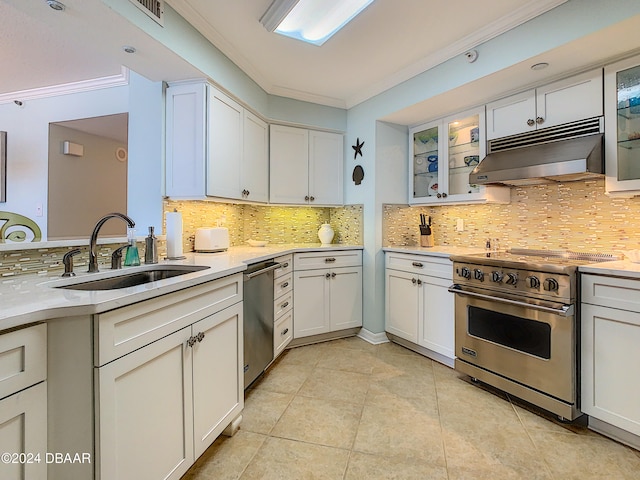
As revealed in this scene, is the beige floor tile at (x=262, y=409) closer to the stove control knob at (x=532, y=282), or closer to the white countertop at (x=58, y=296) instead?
the white countertop at (x=58, y=296)

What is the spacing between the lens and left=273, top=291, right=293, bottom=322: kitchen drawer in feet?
8.64

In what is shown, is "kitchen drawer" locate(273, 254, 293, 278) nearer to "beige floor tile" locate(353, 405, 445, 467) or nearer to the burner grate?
"beige floor tile" locate(353, 405, 445, 467)

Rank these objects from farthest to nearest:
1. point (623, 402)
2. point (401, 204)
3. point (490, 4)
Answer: point (401, 204)
point (490, 4)
point (623, 402)

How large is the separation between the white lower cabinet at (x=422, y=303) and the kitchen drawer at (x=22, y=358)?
2475 mm

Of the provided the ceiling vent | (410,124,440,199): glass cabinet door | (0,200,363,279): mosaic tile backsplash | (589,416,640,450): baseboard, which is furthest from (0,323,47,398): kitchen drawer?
(410,124,440,199): glass cabinet door

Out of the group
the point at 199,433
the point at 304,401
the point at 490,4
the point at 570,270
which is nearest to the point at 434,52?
the point at 490,4

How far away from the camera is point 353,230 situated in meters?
3.50

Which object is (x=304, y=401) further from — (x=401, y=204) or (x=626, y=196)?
(x=626, y=196)

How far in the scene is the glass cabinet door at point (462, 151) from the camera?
9.23ft

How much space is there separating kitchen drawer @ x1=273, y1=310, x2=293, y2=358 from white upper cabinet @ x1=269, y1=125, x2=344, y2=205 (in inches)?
47.2

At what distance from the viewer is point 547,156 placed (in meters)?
2.18

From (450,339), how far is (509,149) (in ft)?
5.11

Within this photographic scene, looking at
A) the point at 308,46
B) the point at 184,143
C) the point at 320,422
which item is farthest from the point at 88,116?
the point at 320,422

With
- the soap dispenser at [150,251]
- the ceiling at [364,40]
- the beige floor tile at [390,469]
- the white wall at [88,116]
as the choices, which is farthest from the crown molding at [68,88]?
the beige floor tile at [390,469]
